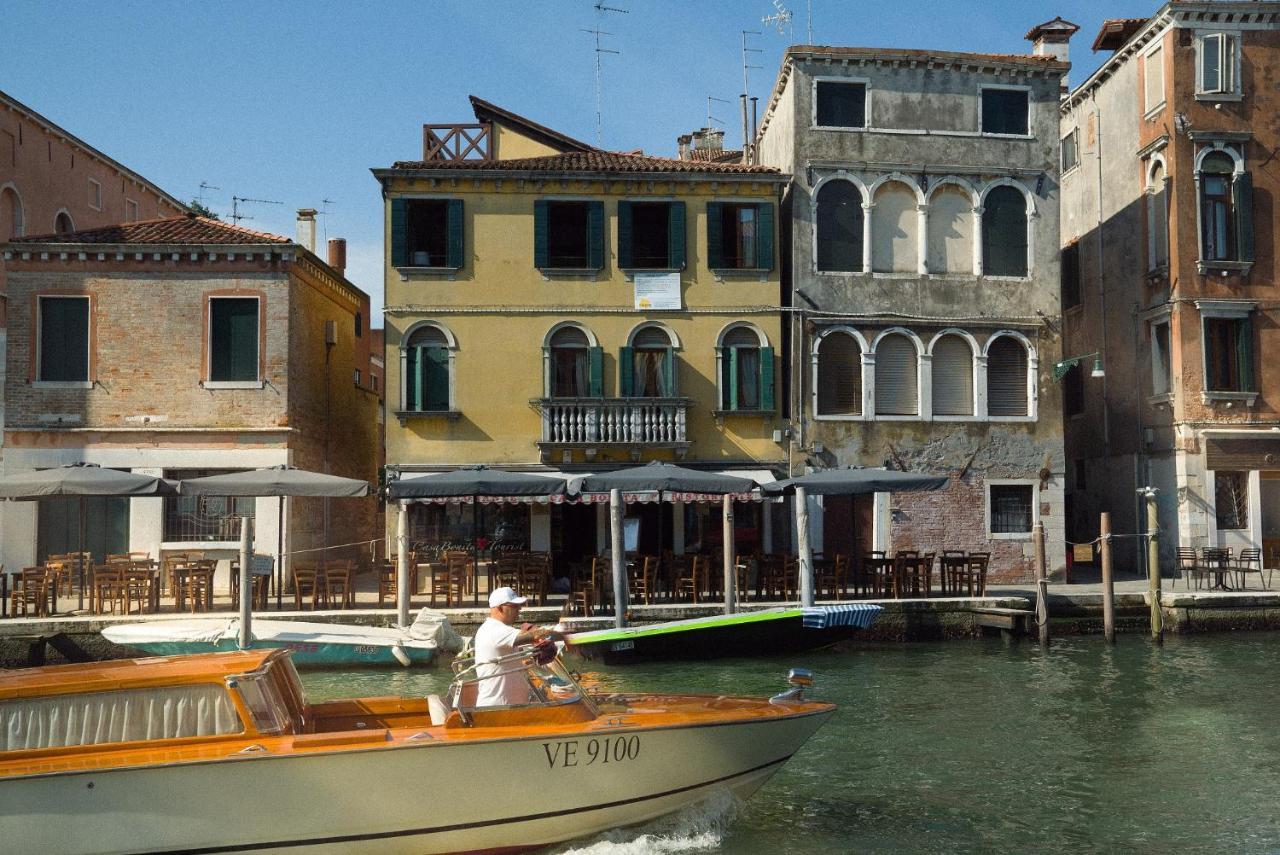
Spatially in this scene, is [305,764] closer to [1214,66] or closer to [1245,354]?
[1245,354]

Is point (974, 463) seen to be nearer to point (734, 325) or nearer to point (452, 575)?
Result: point (734, 325)

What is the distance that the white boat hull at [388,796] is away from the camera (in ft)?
26.4

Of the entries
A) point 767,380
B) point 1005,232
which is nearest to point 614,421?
point 767,380

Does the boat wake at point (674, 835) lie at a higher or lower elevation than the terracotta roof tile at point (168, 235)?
lower

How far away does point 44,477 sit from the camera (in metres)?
19.2

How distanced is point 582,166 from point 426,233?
132 inches

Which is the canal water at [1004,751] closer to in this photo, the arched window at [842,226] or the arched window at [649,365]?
the arched window at [649,365]

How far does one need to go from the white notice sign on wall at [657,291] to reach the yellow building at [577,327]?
0.03 metres

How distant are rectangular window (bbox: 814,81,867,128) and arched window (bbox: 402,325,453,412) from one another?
8900mm

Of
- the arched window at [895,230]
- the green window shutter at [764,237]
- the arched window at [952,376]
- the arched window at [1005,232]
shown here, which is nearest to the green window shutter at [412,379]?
the green window shutter at [764,237]

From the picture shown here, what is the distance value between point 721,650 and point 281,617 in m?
6.91

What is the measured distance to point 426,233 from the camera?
80.4ft

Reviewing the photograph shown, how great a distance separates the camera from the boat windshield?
9219mm

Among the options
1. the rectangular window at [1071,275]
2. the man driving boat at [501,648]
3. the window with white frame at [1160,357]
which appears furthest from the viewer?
the rectangular window at [1071,275]
